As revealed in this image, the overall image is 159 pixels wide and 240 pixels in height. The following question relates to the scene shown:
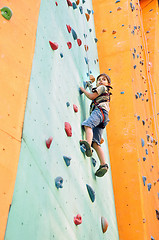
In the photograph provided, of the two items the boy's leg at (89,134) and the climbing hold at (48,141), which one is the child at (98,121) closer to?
the boy's leg at (89,134)

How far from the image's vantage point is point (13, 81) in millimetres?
1370

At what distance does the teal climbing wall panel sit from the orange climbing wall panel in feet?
0.13

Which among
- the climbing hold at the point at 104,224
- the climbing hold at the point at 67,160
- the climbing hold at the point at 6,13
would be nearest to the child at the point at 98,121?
the climbing hold at the point at 104,224

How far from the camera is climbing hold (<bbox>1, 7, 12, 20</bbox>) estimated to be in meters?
1.47

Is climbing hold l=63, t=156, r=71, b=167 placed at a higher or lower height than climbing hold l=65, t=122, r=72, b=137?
lower

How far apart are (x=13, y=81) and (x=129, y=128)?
6.69 ft

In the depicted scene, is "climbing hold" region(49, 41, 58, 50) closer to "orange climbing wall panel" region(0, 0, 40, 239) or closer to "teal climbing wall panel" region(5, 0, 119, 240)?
"teal climbing wall panel" region(5, 0, 119, 240)

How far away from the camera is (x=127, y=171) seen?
2.95 metres

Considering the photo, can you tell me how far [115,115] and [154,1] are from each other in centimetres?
401

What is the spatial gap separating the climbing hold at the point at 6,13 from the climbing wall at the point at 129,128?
6.54ft

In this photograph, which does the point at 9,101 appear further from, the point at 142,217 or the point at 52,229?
the point at 142,217

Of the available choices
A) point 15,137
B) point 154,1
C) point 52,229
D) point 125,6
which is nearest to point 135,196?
point 52,229

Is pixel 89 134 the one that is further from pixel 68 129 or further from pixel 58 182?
pixel 58 182

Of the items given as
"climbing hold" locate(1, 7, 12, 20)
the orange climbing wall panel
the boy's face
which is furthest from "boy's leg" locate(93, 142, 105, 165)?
"climbing hold" locate(1, 7, 12, 20)
